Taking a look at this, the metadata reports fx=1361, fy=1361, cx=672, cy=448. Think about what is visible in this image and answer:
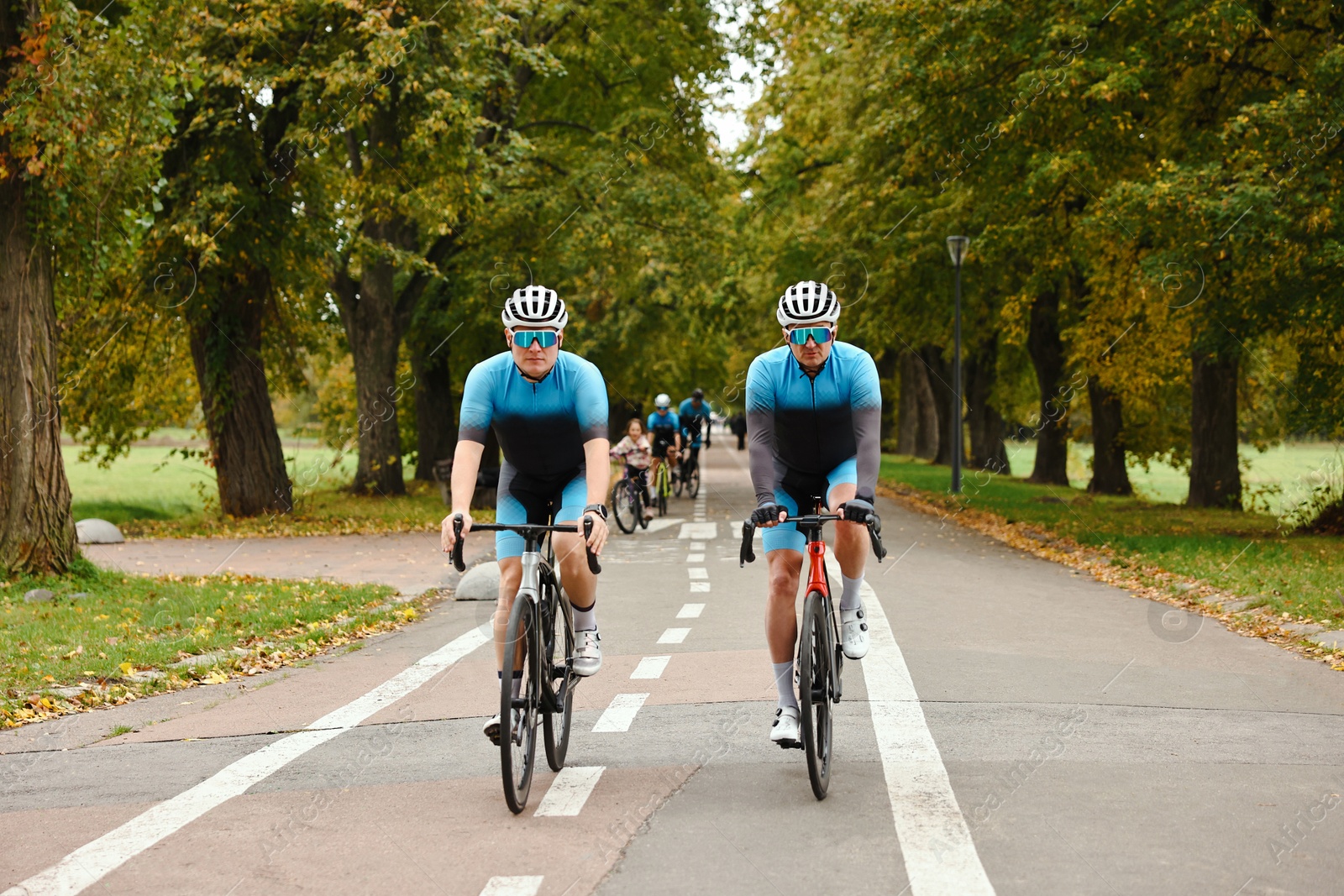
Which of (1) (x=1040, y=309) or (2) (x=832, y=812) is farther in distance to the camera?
(1) (x=1040, y=309)

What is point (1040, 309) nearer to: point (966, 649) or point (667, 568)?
point (667, 568)

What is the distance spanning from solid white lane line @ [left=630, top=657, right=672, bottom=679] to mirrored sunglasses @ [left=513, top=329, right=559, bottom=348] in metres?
2.98

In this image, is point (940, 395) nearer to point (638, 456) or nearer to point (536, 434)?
point (638, 456)

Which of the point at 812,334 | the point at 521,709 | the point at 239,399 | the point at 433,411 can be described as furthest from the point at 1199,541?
the point at 433,411

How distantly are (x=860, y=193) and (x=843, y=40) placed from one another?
4418mm

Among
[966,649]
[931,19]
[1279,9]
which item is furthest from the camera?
[931,19]

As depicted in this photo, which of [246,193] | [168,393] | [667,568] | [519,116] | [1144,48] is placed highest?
[519,116]

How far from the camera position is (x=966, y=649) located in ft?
29.0

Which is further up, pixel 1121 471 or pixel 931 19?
pixel 931 19

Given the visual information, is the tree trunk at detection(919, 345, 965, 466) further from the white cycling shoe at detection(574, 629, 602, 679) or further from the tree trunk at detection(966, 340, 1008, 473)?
the white cycling shoe at detection(574, 629, 602, 679)

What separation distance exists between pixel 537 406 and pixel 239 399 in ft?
51.6

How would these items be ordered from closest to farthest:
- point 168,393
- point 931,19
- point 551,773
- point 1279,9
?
1. point 551,773
2. point 1279,9
3. point 931,19
4. point 168,393

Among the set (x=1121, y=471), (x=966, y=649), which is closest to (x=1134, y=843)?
(x=966, y=649)

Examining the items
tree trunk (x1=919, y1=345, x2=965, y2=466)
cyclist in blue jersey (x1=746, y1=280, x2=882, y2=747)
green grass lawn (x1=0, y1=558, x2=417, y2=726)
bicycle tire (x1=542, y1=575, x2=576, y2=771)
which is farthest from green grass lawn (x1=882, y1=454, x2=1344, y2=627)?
tree trunk (x1=919, y1=345, x2=965, y2=466)
